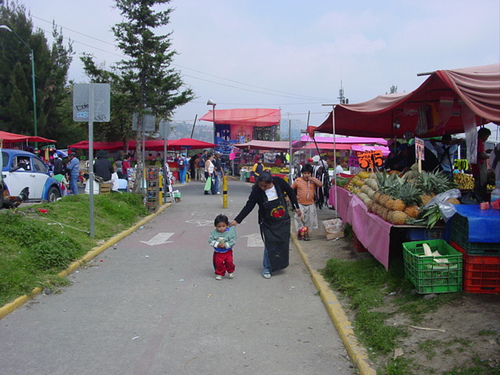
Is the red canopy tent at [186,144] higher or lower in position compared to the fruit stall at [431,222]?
higher

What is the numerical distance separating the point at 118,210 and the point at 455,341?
34.4 ft

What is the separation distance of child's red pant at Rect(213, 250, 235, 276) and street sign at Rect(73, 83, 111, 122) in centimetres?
435

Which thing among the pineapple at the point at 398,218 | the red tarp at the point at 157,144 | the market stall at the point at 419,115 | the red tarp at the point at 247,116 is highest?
the red tarp at the point at 247,116

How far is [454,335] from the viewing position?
4.45 metres

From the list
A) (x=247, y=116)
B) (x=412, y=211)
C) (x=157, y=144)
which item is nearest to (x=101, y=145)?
(x=157, y=144)

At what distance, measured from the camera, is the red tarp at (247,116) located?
138ft

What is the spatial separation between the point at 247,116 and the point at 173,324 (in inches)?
1514

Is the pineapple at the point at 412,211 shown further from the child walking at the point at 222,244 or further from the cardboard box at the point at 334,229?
the cardboard box at the point at 334,229

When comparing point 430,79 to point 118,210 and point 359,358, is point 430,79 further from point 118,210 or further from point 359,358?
point 118,210

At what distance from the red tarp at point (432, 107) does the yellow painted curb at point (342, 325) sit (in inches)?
107

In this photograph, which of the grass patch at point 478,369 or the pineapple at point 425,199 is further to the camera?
the pineapple at point 425,199

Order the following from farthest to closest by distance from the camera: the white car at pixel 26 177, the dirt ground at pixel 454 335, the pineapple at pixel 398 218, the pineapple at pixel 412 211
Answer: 1. the white car at pixel 26 177
2. the pineapple at pixel 412 211
3. the pineapple at pixel 398 218
4. the dirt ground at pixel 454 335

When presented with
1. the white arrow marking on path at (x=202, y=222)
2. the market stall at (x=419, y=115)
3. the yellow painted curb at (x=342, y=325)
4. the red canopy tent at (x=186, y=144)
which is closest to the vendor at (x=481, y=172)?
the market stall at (x=419, y=115)

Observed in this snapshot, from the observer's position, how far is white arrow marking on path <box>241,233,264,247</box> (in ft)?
35.5
